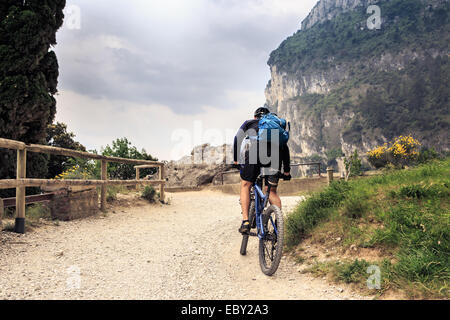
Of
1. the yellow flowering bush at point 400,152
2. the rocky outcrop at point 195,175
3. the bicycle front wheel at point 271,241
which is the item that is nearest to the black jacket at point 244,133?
the bicycle front wheel at point 271,241

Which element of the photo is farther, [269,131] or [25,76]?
[25,76]

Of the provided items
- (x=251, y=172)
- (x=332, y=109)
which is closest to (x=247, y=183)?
(x=251, y=172)

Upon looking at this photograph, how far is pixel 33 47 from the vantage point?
1061 cm

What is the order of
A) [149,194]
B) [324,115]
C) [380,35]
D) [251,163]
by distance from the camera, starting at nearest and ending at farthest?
[251,163], [149,194], [324,115], [380,35]

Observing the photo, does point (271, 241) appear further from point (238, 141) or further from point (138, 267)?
point (138, 267)

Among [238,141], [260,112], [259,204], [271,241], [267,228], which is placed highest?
[260,112]

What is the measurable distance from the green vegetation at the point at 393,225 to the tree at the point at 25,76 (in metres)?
9.14

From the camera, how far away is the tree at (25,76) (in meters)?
9.78

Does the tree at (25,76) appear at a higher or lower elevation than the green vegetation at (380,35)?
lower

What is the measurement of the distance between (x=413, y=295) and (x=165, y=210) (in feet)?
25.5

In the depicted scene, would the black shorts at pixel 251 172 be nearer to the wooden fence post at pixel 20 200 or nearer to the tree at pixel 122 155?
the wooden fence post at pixel 20 200

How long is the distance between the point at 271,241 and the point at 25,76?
10021 millimetres

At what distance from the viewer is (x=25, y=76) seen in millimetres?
10141

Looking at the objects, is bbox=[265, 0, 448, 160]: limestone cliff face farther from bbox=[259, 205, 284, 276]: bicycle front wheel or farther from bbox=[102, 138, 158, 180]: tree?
bbox=[259, 205, 284, 276]: bicycle front wheel
